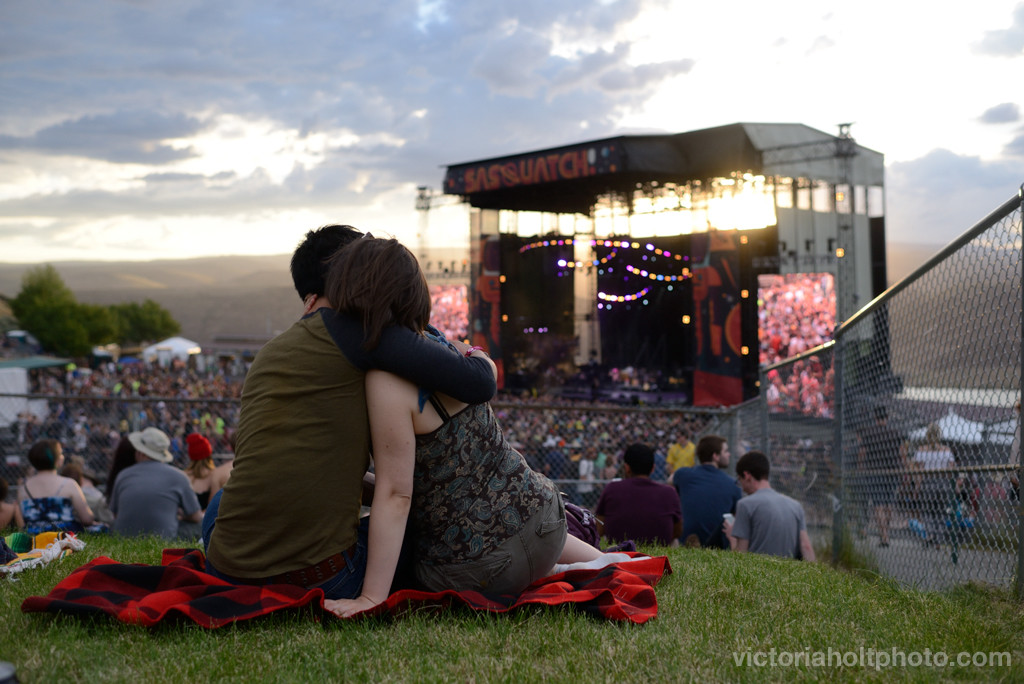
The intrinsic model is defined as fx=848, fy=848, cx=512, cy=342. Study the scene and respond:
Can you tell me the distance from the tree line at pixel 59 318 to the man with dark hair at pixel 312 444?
88714mm

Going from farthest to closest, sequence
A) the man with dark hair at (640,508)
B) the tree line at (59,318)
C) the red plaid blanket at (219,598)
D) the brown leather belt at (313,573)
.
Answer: the tree line at (59,318) < the man with dark hair at (640,508) < the brown leather belt at (313,573) < the red plaid blanket at (219,598)

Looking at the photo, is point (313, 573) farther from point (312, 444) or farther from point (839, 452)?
point (839, 452)

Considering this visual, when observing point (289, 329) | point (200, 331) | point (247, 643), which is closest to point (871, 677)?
point (247, 643)

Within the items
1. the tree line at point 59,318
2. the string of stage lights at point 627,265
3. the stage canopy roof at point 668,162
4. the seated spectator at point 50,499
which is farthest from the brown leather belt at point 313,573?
the tree line at point 59,318

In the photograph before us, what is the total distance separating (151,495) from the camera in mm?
5766

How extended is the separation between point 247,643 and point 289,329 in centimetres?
95

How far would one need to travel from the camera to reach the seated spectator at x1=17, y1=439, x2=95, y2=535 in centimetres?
569

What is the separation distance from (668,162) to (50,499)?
20246 mm

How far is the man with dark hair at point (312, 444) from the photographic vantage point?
103 inches

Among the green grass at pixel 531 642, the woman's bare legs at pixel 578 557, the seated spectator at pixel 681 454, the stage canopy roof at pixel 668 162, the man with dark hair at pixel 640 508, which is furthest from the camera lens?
the stage canopy roof at pixel 668 162

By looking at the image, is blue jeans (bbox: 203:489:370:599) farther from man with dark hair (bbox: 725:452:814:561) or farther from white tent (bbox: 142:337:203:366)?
white tent (bbox: 142:337:203:366)

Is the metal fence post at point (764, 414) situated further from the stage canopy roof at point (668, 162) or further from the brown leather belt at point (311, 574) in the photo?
the stage canopy roof at point (668, 162)

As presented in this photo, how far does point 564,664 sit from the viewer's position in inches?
87.8

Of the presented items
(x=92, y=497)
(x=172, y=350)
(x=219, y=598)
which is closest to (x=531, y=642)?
(x=219, y=598)
